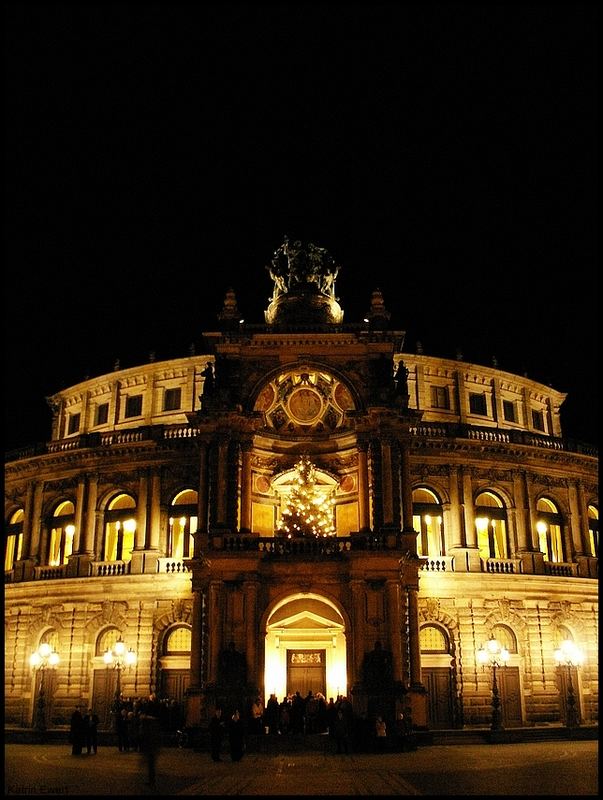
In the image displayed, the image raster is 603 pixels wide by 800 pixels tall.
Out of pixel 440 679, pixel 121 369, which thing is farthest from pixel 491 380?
pixel 121 369

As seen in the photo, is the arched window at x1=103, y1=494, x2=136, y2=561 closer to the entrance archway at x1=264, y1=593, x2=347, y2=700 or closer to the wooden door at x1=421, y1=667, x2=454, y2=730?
the entrance archway at x1=264, y1=593, x2=347, y2=700

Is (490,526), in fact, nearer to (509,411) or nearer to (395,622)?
(509,411)

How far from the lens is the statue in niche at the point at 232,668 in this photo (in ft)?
108

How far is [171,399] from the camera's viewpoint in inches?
2018

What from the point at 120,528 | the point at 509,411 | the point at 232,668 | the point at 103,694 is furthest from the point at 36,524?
the point at 509,411

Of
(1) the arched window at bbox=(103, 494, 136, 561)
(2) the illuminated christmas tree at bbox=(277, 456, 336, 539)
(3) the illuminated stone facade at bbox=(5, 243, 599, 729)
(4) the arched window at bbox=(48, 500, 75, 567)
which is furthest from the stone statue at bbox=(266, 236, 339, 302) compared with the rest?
(4) the arched window at bbox=(48, 500, 75, 567)

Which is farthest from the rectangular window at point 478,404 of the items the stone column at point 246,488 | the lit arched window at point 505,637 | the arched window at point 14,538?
the arched window at point 14,538

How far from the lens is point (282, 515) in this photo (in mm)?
39750

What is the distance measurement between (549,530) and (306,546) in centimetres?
1701

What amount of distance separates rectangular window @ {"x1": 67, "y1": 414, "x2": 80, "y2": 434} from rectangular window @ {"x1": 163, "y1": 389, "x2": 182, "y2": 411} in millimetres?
6909

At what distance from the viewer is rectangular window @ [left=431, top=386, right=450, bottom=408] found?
50.8m

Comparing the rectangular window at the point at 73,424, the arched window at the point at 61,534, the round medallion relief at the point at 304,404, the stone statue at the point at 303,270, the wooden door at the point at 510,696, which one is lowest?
the wooden door at the point at 510,696

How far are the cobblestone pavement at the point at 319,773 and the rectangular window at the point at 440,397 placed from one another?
2290 cm

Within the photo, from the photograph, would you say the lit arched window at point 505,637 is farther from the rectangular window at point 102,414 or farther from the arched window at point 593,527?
the rectangular window at point 102,414
